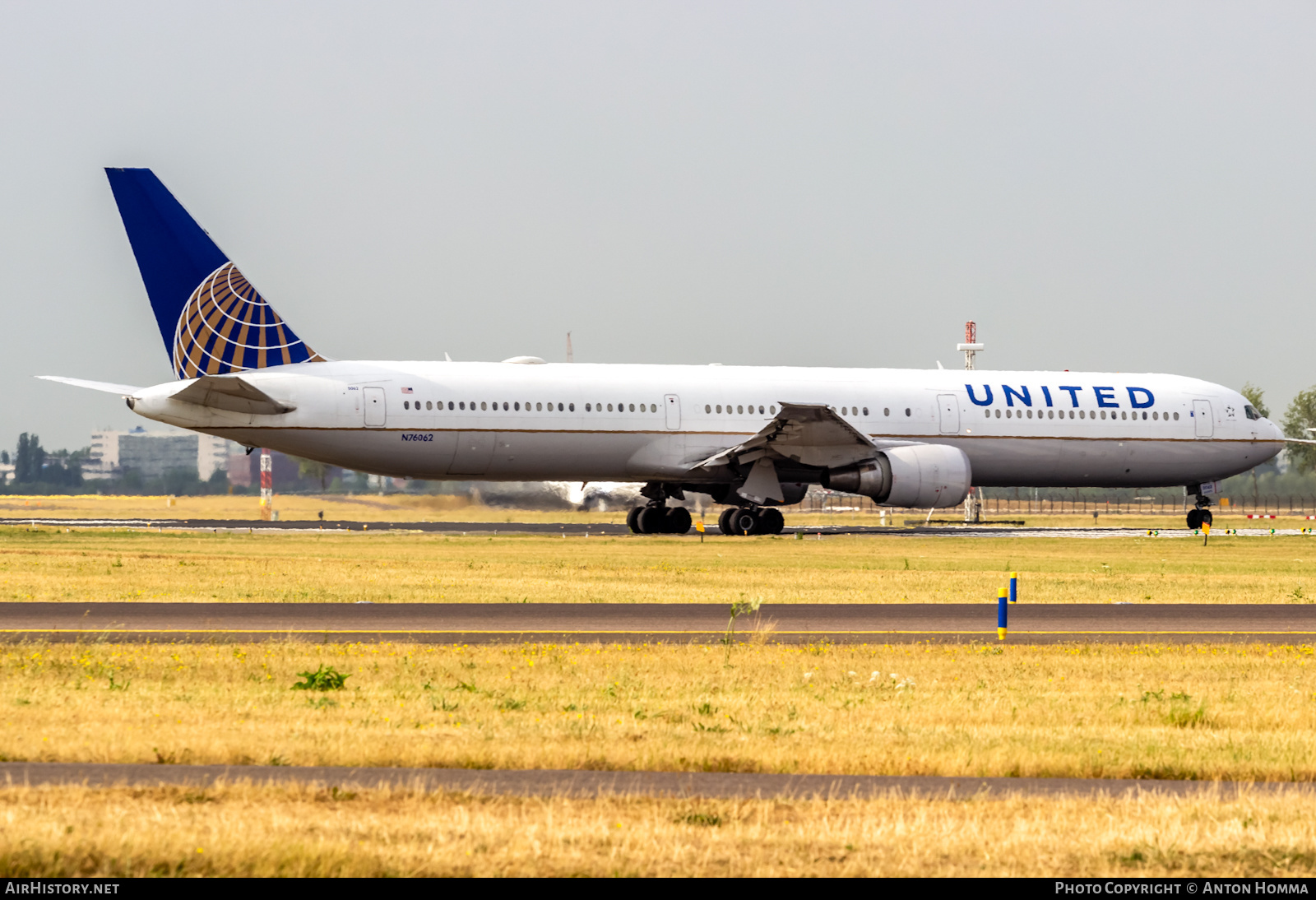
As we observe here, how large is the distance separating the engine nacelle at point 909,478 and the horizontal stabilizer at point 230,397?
14687 millimetres

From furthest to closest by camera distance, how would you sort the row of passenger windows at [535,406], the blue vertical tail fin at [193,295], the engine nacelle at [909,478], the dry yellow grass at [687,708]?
the engine nacelle at [909,478], the row of passenger windows at [535,406], the blue vertical tail fin at [193,295], the dry yellow grass at [687,708]

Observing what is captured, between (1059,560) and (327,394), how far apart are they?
18040 millimetres

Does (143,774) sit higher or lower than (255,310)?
lower

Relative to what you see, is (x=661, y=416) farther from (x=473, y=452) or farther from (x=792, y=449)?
(x=473, y=452)

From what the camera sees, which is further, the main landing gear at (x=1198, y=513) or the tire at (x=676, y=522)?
the main landing gear at (x=1198, y=513)

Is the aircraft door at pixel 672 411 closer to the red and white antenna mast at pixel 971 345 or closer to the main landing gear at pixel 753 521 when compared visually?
the main landing gear at pixel 753 521

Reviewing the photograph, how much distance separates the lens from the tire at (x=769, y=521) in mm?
41688

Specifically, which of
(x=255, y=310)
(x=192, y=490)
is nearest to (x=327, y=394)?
(x=255, y=310)

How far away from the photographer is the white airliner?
37.9 metres

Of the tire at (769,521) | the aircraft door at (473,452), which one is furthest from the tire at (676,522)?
the aircraft door at (473,452)

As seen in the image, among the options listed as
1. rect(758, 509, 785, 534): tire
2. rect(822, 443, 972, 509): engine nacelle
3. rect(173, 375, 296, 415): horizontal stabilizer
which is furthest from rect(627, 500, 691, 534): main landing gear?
rect(173, 375, 296, 415): horizontal stabilizer

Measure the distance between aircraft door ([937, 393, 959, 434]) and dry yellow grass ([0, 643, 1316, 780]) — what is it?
2622 centimetres
